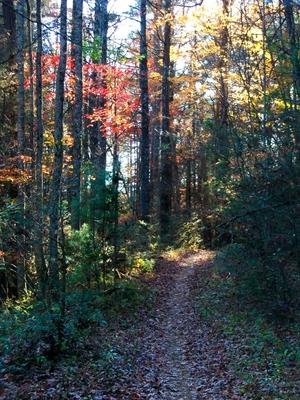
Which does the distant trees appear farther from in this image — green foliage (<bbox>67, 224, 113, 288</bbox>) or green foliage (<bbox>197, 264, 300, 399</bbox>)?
green foliage (<bbox>197, 264, 300, 399</bbox>)

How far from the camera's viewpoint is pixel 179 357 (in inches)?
342

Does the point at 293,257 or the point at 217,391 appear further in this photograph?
the point at 293,257

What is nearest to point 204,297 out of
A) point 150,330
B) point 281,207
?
point 150,330

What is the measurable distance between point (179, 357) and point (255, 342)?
1547mm

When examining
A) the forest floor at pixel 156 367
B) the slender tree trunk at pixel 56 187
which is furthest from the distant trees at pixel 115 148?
the forest floor at pixel 156 367

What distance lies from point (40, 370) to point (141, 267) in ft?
26.7

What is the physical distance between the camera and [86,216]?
11.5 m

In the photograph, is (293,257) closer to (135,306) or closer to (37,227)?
(135,306)

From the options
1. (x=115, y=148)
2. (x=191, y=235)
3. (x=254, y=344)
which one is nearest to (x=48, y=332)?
(x=254, y=344)

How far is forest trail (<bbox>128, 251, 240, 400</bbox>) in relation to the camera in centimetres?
698

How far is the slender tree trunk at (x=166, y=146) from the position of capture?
70.9 ft

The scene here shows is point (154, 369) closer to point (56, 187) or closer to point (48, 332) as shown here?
point (48, 332)

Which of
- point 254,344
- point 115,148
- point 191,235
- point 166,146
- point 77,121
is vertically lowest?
point 254,344

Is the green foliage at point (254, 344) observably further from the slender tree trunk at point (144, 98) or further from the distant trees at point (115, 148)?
the slender tree trunk at point (144, 98)
